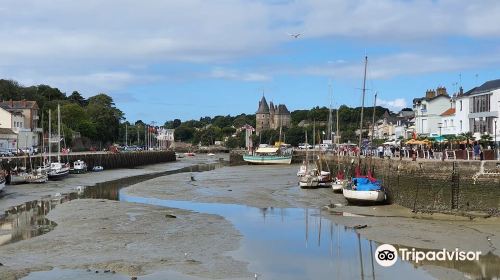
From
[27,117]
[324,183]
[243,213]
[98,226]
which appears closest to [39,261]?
[98,226]

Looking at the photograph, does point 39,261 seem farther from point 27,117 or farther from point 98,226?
point 27,117

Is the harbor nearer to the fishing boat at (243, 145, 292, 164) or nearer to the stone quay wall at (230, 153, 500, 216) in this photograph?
the stone quay wall at (230, 153, 500, 216)

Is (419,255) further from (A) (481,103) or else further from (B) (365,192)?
(A) (481,103)

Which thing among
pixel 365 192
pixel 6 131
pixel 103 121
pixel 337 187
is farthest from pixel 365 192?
pixel 103 121

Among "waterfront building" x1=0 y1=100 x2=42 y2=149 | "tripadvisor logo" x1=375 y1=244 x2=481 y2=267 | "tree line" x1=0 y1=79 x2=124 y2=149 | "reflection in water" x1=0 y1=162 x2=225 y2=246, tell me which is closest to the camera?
"tripadvisor logo" x1=375 y1=244 x2=481 y2=267

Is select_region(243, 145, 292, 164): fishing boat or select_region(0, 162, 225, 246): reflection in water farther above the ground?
select_region(243, 145, 292, 164): fishing boat

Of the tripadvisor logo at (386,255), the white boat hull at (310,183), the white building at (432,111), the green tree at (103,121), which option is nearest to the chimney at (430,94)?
the white building at (432,111)

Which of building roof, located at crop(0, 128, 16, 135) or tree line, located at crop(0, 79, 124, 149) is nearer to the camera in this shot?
building roof, located at crop(0, 128, 16, 135)

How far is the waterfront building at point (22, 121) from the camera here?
313ft

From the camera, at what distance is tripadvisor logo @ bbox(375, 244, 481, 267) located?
19405mm

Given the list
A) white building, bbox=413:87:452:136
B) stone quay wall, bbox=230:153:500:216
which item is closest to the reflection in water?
stone quay wall, bbox=230:153:500:216

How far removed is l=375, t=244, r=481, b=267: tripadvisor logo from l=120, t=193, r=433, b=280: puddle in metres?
0.40

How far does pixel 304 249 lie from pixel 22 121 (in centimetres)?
9036

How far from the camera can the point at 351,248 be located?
2211 centimetres
